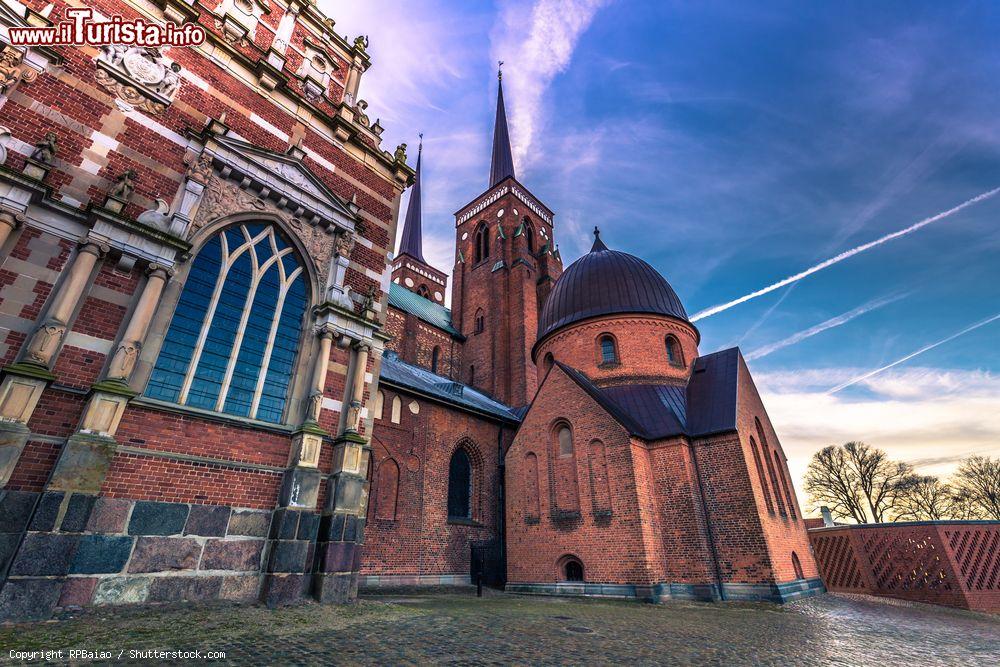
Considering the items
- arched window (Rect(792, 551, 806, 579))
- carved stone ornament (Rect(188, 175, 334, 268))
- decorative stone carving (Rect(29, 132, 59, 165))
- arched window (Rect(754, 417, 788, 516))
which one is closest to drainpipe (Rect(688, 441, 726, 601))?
Result: arched window (Rect(792, 551, 806, 579))

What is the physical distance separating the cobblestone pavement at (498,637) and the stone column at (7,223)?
5.03 metres

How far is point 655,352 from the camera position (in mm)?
18969

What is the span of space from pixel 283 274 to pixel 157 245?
236 cm

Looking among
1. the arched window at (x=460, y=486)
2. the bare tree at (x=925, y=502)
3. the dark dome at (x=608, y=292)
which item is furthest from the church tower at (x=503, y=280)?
the bare tree at (x=925, y=502)

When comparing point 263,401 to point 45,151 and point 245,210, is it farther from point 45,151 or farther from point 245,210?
point 45,151

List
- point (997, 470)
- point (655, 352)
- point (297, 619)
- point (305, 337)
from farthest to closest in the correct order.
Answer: point (997, 470) < point (655, 352) < point (305, 337) < point (297, 619)

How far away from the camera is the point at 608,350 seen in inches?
776

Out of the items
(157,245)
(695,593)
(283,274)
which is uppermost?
(283,274)

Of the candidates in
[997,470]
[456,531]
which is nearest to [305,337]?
[456,531]

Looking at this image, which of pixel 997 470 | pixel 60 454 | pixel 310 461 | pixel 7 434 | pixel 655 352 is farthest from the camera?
pixel 997 470

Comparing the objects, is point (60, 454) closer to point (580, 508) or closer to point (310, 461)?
point (310, 461)

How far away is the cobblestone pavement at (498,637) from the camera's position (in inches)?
188

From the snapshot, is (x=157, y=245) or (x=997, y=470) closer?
(x=157, y=245)

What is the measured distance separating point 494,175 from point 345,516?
3903 cm
